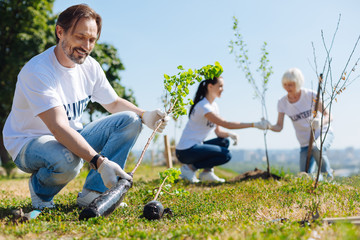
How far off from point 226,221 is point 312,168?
410 cm

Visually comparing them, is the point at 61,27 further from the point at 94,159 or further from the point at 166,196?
the point at 166,196

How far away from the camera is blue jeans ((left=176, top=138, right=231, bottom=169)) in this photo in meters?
6.06

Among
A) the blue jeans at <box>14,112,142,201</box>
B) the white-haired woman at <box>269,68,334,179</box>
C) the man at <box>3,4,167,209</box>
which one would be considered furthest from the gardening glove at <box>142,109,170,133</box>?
the white-haired woman at <box>269,68,334,179</box>

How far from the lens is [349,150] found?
6585 inches

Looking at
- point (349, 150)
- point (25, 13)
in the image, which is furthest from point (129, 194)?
point (349, 150)

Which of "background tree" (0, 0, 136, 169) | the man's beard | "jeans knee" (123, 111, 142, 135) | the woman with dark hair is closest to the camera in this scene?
the man's beard

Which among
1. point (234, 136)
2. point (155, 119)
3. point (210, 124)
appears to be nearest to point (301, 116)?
point (234, 136)

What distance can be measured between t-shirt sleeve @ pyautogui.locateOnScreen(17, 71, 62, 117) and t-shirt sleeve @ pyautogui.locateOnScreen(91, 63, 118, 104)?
724mm

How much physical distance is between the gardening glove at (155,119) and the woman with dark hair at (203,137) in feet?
7.45

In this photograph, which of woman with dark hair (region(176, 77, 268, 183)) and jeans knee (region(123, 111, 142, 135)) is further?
woman with dark hair (region(176, 77, 268, 183))

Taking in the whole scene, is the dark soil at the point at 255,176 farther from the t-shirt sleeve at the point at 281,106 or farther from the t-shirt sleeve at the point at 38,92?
the t-shirt sleeve at the point at 38,92

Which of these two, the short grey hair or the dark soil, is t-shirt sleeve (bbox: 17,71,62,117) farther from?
the short grey hair

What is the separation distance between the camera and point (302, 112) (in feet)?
20.0

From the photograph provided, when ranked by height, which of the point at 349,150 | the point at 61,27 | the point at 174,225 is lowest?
the point at 349,150
